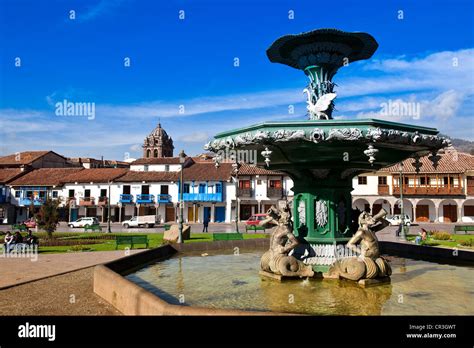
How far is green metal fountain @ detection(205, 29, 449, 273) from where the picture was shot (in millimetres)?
8562

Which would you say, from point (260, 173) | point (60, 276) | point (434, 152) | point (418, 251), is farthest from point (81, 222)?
point (434, 152)

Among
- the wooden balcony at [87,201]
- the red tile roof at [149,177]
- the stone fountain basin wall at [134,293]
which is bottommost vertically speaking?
the stone fountain basin wall at [134,293]

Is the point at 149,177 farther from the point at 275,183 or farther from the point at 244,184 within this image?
the point at 275,183

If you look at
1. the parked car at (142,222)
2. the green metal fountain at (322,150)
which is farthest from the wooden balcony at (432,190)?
the green metal fountain at (322,150)

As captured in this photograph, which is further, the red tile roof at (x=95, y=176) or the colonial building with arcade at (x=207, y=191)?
the red tile roof at (x=95, y=176)

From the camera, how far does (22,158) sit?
205ft

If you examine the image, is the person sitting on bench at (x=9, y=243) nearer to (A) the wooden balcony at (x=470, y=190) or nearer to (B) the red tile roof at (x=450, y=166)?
(B) the red tile roof at (x=450, y=166)

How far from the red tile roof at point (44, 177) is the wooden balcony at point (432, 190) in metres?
42.2

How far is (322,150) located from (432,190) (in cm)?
4153

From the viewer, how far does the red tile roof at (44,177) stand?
53562mm

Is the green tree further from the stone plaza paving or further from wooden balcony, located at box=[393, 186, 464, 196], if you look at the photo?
wooden balcony, located at box=[393, 186, 464, 196]

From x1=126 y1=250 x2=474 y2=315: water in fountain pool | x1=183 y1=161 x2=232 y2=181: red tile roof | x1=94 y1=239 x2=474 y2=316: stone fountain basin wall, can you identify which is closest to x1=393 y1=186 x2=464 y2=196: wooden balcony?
x1=183 y1=161 x2=232 y2=181: red tile roof
